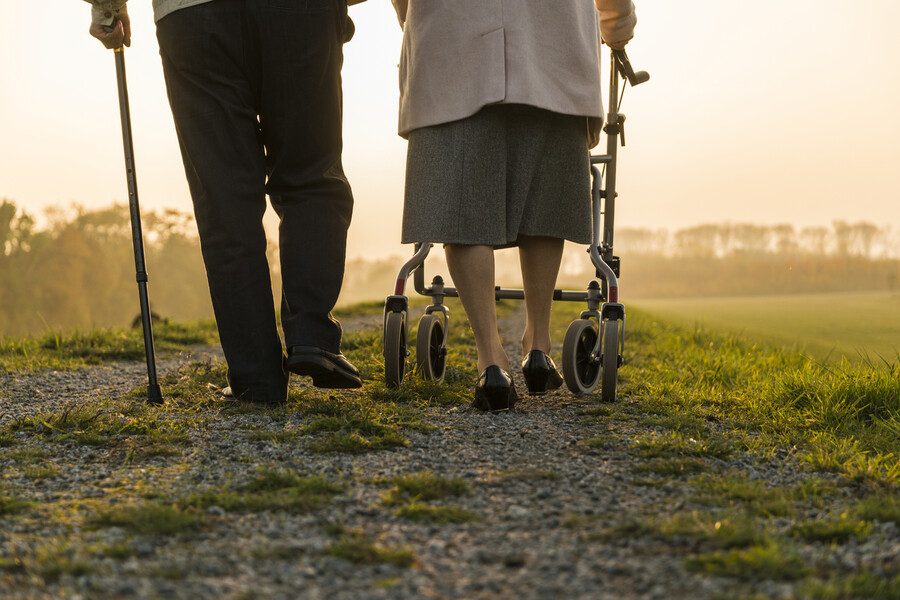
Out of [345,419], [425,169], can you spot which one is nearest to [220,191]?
[425,169]

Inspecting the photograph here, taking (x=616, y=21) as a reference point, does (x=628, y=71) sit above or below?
below

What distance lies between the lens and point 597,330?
2.86m

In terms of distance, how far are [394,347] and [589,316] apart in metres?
0.78

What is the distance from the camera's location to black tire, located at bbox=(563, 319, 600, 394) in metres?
2.59

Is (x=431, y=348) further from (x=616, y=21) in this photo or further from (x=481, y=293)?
(x=616, y=21)

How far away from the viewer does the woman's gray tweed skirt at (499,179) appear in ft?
8.03

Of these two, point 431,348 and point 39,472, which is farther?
point 431,348

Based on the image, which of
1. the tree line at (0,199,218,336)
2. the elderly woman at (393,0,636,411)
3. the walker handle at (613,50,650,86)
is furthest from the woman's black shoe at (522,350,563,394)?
the tree line at (0,199,218,336)

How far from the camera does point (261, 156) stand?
2557 millimetres

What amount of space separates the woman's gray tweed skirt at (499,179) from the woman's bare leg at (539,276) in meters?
0.07

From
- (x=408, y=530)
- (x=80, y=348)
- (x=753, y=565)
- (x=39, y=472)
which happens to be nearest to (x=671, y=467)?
(x=753, y=565)

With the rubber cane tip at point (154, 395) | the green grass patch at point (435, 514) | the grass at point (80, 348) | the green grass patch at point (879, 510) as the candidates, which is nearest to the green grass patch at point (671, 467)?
the green grass patch at point (879, 510)

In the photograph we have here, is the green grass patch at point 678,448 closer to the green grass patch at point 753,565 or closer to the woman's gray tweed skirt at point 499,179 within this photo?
the green grass patch at point 753,565

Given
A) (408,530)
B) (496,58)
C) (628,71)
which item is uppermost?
(628,71)
